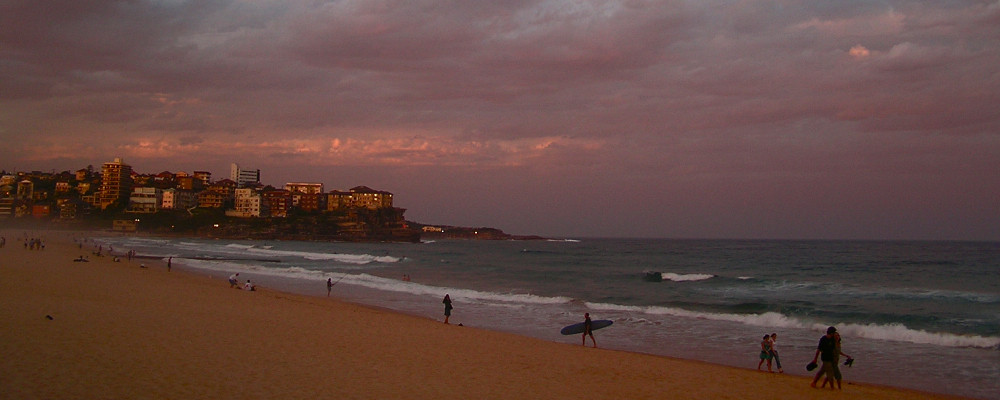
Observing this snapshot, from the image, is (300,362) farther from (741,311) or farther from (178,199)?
(178,199)

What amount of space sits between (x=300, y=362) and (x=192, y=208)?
6034 inches

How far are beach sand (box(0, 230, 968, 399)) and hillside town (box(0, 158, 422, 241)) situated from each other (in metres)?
116

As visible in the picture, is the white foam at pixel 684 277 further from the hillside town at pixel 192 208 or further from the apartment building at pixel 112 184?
the apartment building at pixel 112 184

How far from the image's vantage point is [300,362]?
1069 centimetres

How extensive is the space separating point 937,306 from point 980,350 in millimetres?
10838

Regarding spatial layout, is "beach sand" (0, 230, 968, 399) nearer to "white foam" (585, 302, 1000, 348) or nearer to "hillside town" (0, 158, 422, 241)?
"white foam" (585, 302, 1000, 348)

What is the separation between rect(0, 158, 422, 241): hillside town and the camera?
126188 mm

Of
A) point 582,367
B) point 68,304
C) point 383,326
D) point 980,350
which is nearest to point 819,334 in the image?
point 980,350

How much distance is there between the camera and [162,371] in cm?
910

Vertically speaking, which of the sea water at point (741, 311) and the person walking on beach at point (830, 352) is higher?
the person walking on beach at point (830, 352)

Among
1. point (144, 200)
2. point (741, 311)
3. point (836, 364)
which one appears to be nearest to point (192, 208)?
point (144, 200)

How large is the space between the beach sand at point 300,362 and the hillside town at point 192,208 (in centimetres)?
11559

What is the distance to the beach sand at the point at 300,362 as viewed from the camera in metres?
8.55

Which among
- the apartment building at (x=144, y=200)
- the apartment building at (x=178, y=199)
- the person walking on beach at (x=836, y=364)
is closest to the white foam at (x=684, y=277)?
the person walking on beach at (x=836, y=364)
